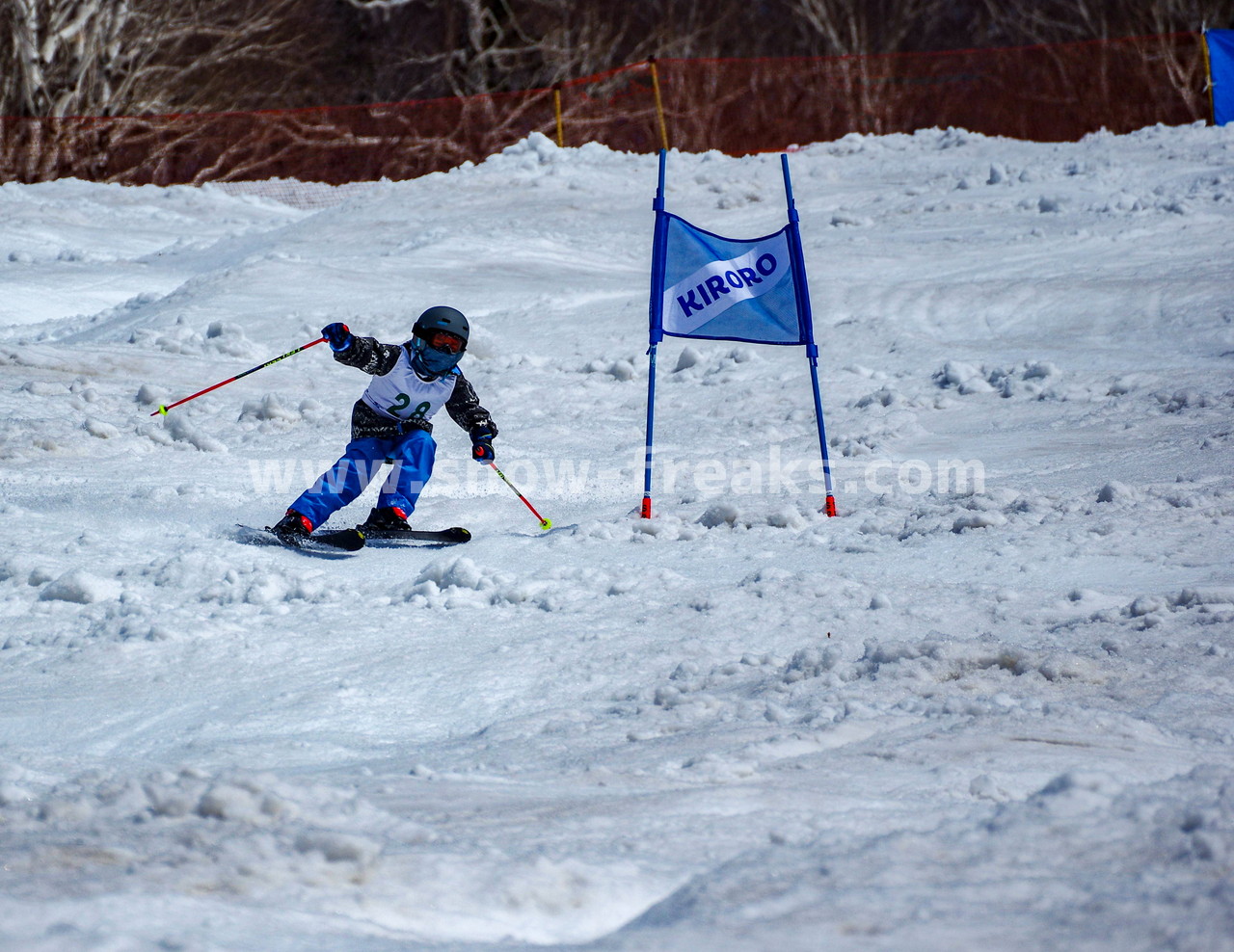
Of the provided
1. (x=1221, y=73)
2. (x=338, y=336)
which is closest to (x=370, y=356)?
(x=338, y=336)

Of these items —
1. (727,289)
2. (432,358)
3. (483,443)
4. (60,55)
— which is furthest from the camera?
(60,55)

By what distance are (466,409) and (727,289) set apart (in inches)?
60.1

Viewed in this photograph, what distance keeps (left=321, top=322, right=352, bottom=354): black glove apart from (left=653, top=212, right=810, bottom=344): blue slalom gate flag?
5.62 feet

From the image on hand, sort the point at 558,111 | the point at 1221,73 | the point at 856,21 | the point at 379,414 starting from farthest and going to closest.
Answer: the point at 856,21, the point at 558,111, the point at 1221,73, the point at 379,414

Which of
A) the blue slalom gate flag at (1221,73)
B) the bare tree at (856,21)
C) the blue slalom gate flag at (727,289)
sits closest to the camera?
the blue slalom gate flag at (727,289)

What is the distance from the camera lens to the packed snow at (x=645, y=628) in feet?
7.16

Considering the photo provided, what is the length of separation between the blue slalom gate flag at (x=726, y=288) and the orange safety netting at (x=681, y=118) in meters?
13.0

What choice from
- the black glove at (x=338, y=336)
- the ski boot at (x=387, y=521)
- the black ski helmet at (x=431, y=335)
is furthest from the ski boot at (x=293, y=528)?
the black ski helmet at (x=431, y=335)

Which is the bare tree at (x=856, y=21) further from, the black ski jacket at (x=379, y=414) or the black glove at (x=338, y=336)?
the black glove at (x=338, y=336)

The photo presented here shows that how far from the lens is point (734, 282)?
6.61 m

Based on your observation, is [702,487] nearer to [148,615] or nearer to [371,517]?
[371,517]

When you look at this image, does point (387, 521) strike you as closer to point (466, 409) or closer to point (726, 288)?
point (466, 409)

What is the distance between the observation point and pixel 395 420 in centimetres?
609

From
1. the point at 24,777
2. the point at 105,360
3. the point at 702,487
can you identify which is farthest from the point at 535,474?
the point at 24,777
